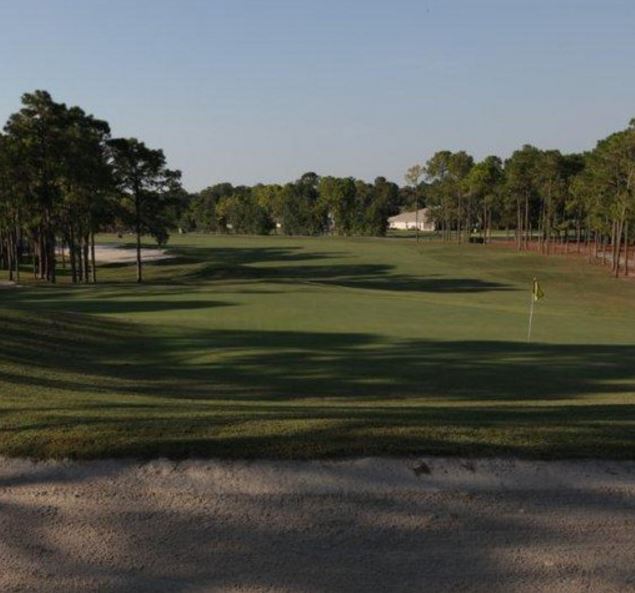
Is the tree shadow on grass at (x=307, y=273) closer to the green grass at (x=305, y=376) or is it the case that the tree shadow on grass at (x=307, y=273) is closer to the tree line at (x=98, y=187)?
the tree line at (x=98, y=187)

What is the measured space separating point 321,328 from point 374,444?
2064cm

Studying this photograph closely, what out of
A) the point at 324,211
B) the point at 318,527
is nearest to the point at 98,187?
the point at 318,527

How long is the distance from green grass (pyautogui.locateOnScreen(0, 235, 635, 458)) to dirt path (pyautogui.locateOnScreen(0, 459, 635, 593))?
1.05 feet

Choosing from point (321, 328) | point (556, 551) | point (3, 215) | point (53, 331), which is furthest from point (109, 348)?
point (3, 215)

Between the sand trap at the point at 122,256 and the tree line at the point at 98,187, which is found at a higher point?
the tree line at the point at 98,187

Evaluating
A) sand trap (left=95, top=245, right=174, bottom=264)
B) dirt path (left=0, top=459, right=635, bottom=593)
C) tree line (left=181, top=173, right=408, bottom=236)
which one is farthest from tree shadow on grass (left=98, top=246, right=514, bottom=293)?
tree line (left=181, top=173, right=408, bottom=236)

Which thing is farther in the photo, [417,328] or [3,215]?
[3,215]

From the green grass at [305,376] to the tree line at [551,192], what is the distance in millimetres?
27633

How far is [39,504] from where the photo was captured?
19.0 feet

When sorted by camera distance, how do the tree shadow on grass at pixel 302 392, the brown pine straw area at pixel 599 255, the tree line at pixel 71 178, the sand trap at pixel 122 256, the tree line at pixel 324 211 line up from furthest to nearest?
the tree line at pixel 324 211 < the sand trap at pixel 122 256 < the brown pine straw area at pixel 599 255 < the tree line at pixel 71 178 < the tree shadow on grass at pixel 302 392

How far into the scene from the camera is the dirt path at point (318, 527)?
4961 millimetres

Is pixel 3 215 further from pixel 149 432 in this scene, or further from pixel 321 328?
pixel 149 432

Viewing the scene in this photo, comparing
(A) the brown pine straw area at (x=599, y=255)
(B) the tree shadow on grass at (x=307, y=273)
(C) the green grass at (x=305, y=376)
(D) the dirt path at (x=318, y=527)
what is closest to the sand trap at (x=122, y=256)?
(B) the tree shadow on grass at (x=307, y=273)

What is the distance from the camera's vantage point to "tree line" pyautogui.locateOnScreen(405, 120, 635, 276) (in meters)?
76.3
